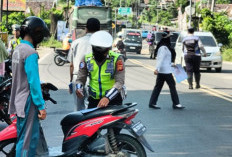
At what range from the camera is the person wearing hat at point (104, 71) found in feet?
22.1

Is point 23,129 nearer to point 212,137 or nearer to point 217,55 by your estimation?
point 212,137

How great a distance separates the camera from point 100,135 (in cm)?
662

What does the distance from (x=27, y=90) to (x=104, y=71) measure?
107 cm

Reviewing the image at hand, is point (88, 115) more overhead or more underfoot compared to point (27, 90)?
more underfoot

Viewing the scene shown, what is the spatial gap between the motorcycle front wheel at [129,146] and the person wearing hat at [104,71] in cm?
46

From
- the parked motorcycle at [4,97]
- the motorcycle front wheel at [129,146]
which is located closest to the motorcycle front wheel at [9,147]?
the motorcycle front wheel at [129,146]

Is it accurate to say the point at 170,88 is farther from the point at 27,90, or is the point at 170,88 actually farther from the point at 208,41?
the point at 208,41

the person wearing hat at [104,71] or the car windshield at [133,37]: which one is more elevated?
the person wearing hat at [104,71]

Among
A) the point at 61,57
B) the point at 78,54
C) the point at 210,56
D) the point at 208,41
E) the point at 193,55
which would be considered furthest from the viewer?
the point at 61,57

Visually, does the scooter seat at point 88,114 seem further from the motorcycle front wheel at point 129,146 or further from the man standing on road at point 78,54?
the man standing on road at point 78,54

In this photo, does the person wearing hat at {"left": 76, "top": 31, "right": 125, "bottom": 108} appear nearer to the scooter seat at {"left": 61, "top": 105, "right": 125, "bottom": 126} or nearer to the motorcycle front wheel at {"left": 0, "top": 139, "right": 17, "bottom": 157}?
the scooter seat at {"left": 61, "top": 105, "right": 125, "bottom": 126}

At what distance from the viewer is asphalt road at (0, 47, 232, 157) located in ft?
29.8

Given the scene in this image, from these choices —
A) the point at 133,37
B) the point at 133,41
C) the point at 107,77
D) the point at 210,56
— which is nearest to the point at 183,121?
the point at 107,77

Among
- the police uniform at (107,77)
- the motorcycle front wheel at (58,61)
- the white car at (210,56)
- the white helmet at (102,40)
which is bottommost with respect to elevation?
the motorcycle front wheel at (58,61)
